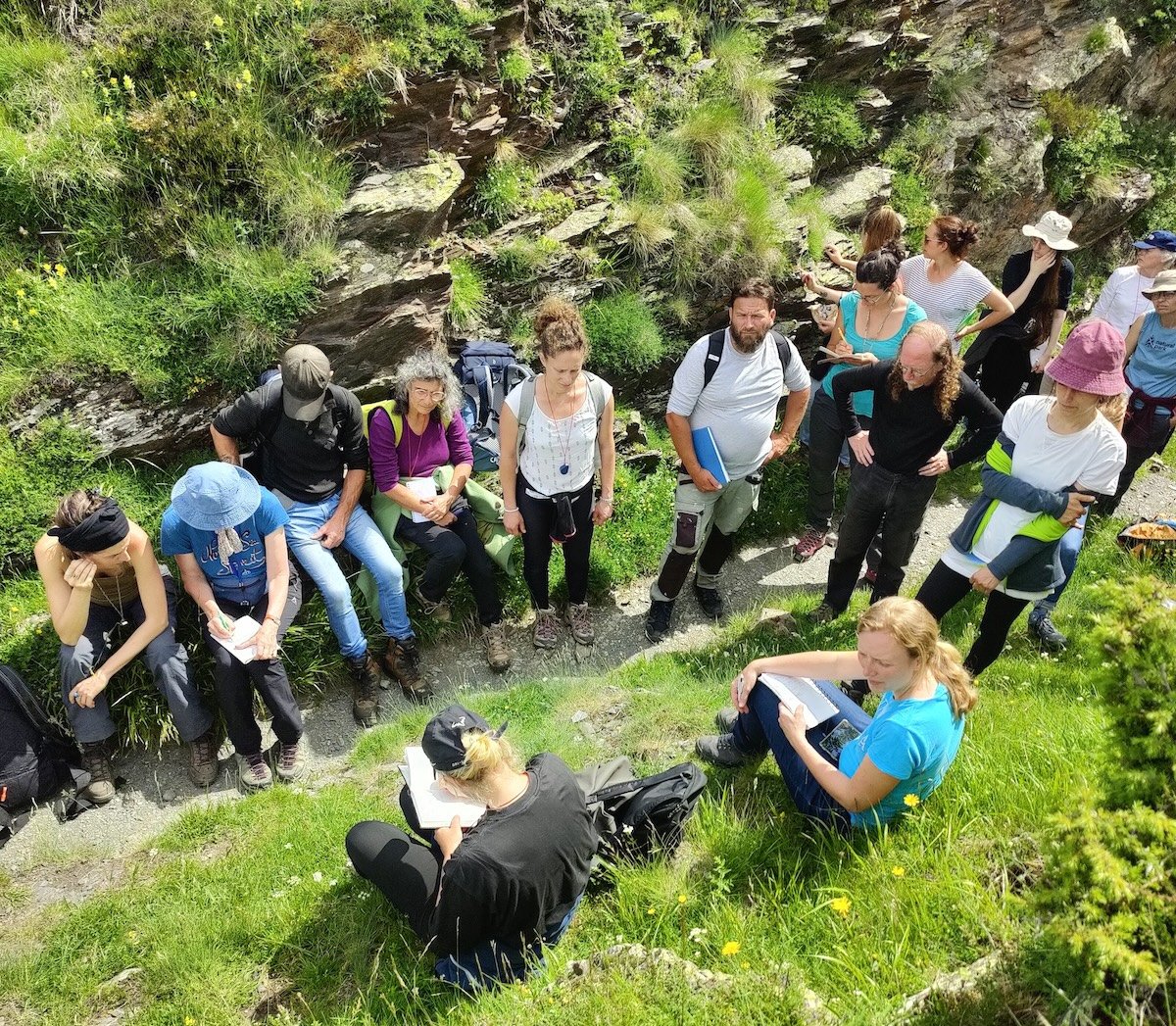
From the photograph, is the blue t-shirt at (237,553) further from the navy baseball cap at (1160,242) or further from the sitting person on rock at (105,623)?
the navy baseball cap at (1160,242)

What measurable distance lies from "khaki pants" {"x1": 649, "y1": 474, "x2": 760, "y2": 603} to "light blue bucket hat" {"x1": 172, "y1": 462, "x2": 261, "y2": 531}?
3.26m

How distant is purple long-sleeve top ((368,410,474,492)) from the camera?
6.16 metres

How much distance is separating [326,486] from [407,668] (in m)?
1.59

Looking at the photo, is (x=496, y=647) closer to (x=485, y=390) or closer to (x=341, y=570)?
(x=341, y=570)

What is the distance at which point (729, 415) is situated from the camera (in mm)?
6297

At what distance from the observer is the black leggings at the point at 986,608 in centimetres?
552

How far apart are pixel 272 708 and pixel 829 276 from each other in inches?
286

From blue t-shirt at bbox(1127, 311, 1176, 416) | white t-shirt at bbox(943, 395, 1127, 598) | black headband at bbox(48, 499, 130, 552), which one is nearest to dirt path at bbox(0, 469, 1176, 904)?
black headband at bbox(48, 499, 130, 552)

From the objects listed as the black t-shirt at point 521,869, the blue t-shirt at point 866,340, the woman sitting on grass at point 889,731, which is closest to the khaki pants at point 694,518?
the blue t-shirt at point 866,340

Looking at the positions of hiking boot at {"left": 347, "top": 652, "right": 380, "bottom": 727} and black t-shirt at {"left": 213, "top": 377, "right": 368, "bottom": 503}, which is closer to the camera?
black t-shirt at {"left": 213, "top": 377, "right": 368, "bottom": 503}

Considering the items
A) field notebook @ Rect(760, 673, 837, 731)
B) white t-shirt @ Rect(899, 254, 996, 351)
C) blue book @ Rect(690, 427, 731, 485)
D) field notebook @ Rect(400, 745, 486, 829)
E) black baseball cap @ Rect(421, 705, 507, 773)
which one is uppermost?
white t-shirt @ Rect(899, 254, 996, 351)

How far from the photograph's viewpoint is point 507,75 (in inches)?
327

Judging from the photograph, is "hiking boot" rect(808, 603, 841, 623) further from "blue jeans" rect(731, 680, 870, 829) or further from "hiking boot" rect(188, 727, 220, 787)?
"hiking boot" rect(188, 727, 220, 787)

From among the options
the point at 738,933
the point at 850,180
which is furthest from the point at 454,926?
the point at 850,180
